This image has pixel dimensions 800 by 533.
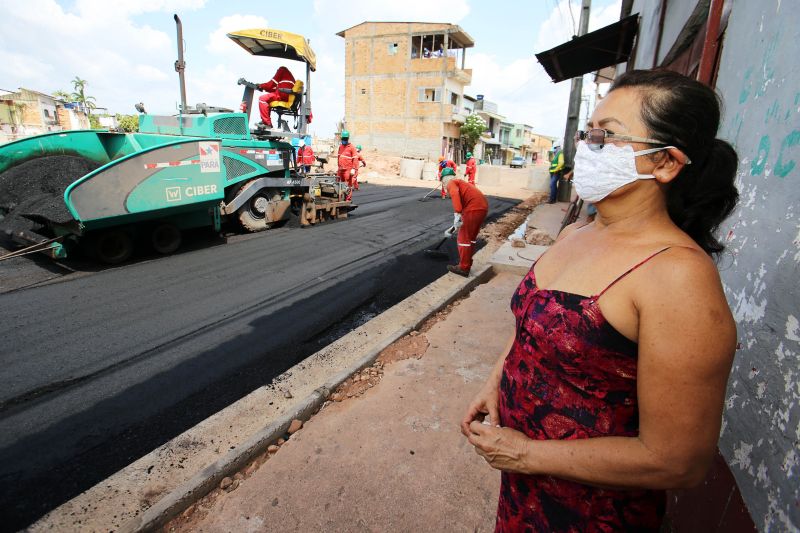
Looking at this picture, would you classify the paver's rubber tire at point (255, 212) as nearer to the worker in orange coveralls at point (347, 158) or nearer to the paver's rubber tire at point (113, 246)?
the paver's rubber tire at point (113, 246)

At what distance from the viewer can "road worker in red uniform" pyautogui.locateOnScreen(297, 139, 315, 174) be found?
9039 millimetres

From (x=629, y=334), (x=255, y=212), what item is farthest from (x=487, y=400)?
(x=255, y=212)

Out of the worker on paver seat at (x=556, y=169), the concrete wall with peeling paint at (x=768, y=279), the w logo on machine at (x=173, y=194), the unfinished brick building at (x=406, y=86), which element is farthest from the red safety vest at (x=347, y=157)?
the unfinished brick building at (x=406, y=86)

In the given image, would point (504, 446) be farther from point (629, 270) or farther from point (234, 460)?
point (234, 460)

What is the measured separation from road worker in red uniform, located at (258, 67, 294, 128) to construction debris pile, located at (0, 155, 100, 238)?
11.5 ft

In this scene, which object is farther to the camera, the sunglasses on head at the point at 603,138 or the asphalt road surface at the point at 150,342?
the asphalt road surface at the point at 150,342

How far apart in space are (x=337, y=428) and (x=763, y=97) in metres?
2.73

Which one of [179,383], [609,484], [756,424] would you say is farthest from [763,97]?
[179,383]

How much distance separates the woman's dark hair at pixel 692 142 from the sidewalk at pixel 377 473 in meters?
1.68

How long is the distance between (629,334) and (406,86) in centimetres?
3371

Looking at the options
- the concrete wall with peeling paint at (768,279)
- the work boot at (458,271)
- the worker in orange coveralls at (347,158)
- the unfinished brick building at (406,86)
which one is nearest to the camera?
the concrete wall with peeling paint at (768,279)

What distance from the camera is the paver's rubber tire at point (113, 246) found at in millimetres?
5543

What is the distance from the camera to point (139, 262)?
582 centimetres

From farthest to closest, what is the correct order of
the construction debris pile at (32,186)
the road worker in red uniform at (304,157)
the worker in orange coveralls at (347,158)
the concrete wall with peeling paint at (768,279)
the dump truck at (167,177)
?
the worker in orange coveralls at (347,158)
the road worker in red uniform at (304,157)
the construction debris pile at (32,186)
the dump truck at (167,177)
the concrete wall with peeling paint at (768,279)
